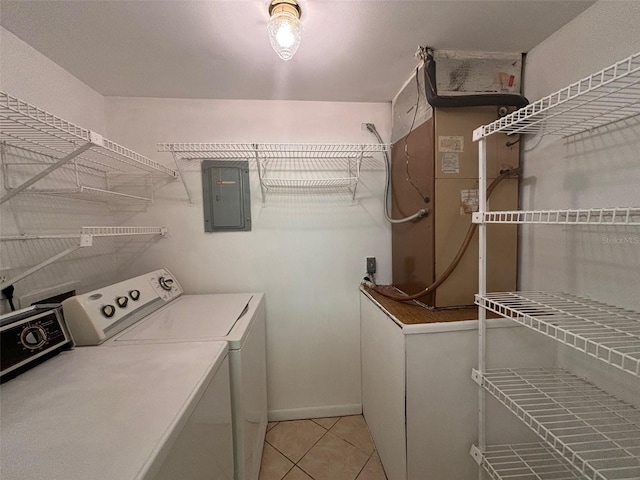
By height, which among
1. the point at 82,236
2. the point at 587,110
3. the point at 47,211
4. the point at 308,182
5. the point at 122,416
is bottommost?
the point at 122,416

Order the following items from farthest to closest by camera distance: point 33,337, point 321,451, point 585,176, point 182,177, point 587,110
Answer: point 182,177 < point 321,451 < point 585,176 < point 587,110 < point 33,337

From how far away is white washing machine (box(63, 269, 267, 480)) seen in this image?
100cm

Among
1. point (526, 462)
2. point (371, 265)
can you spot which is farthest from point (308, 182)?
point (526, 462)

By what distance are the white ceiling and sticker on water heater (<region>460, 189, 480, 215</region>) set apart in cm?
77

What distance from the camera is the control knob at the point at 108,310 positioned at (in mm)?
1059

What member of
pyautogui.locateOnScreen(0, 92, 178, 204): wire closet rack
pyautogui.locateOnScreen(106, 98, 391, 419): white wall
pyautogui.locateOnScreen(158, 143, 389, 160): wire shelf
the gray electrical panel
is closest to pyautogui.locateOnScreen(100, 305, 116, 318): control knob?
pyautogui.locateOnScreen(0, 92, 178, 204): wire closet rack

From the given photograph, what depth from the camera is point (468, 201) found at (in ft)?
4.27

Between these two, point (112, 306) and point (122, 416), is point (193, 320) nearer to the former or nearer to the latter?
point (112, 306)

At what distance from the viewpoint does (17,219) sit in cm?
113

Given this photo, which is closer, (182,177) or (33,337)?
(33,337)

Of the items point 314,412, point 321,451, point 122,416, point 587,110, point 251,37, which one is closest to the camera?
point 122,416

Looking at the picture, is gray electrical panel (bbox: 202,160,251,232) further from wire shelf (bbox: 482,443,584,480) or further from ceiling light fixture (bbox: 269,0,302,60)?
wire shelf (bbox: 482,443,584,480)

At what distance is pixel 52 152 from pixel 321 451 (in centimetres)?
235

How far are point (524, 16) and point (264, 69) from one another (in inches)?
51.0
